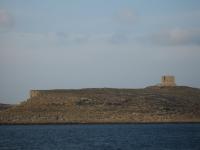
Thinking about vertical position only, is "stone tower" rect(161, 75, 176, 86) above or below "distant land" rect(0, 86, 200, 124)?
above

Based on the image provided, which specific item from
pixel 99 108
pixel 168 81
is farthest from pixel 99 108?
pixel 168 81

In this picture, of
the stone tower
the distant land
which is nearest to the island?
the distant land

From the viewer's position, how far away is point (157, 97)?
162125mm

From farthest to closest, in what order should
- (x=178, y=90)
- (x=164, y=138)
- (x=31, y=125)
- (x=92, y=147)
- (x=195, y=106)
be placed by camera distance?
(x=178, y=90) → (x=195, y=106) → (x=31, y=125) → (x=164, y=138) → (x=92, y=147)

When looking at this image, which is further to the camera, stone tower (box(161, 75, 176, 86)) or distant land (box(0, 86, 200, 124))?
stone tower (box(161, 75, 176, 86))

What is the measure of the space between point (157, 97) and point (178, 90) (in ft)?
61.8

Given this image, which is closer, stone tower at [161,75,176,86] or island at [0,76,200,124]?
island at [0,76,200,124]

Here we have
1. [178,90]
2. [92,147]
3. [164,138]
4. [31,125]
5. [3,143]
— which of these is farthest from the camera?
[178,90]

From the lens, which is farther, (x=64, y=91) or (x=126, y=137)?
(x=64, y=91)

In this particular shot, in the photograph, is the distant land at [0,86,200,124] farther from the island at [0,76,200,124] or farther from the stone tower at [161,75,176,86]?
the stone tower at [161,75,176,86]

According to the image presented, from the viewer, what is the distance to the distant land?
5763 inches

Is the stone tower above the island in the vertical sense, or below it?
above

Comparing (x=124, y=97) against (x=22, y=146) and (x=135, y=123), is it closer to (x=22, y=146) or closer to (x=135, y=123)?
(x=135, y=123)

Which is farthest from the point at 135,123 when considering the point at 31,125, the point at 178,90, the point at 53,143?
the point at 53,143
